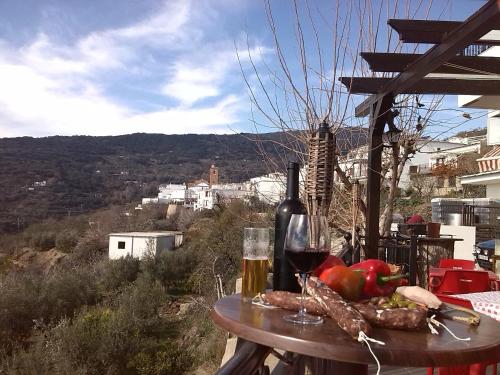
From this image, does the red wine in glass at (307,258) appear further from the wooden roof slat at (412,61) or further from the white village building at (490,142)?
the white village building at (490,142)

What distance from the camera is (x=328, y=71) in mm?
4520

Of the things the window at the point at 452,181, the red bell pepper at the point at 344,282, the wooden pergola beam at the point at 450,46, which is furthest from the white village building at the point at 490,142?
the window at the point at 452,181

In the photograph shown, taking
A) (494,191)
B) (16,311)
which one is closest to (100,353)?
(16,311)

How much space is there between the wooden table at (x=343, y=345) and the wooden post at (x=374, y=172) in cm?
304

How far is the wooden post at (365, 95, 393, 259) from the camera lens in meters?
3.99

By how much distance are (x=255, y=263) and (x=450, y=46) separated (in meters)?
2.24

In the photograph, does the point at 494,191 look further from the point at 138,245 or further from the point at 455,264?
the point at 138,245

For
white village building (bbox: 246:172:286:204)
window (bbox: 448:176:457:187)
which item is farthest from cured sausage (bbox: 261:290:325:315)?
window (bbox: 448:176:457:187)

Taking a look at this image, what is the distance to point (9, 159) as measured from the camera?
5819cm

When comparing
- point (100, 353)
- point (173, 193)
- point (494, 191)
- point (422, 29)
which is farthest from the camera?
point (173, 193)

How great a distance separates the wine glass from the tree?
11.2 ft

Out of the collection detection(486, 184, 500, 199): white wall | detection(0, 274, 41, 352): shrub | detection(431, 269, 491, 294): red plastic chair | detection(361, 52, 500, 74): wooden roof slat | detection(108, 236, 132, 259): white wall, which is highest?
detection(361, 52, 500, 74): wooden roof slat

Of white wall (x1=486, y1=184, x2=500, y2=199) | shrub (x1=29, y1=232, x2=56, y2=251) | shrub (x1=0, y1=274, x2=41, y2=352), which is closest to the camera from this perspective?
white wall (x1=486, y1=184, x2=500, y2=199)

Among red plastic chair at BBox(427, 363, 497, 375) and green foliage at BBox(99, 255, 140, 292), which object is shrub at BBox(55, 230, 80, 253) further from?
red plastic chair at BBox(427, 363, 497, 375)
